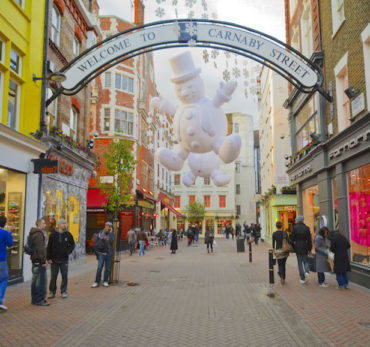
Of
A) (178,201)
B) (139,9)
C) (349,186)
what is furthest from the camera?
(178,201)

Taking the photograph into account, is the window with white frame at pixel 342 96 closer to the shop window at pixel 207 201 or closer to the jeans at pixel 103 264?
the jeans at pixel 103 264

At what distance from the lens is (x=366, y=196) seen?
10695 mm

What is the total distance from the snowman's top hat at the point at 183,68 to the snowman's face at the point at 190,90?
96 mm

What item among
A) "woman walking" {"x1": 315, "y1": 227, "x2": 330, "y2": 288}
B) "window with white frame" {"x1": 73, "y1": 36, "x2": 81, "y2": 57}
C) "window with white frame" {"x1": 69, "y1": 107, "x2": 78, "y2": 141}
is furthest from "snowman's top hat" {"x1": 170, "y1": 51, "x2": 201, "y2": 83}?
"window with white frame" {"x1": 73, "y1": 36, "x2": 81, "y2": 57}

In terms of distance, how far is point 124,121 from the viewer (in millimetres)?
28859

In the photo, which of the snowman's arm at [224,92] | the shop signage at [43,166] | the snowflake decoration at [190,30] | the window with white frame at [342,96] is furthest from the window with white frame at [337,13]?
the shop signage at [43,166]

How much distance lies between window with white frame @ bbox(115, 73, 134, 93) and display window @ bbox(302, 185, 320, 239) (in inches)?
663

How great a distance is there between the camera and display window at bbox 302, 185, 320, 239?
50.8 ft

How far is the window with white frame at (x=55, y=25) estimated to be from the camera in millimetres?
14609

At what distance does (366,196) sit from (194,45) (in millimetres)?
6472

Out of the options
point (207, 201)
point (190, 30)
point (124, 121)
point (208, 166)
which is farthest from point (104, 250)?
point (207, 201)

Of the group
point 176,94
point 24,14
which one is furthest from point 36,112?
point 176,94

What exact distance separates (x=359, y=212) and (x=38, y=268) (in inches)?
343

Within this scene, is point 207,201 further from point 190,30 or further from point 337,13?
point 190,30
